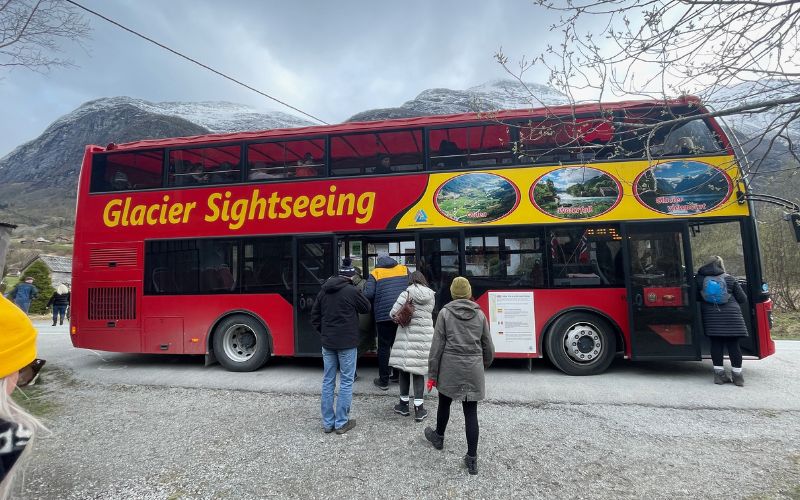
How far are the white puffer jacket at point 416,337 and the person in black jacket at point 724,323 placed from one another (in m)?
4.07

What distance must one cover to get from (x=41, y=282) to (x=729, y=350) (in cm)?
2922

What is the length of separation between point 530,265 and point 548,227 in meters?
0.64

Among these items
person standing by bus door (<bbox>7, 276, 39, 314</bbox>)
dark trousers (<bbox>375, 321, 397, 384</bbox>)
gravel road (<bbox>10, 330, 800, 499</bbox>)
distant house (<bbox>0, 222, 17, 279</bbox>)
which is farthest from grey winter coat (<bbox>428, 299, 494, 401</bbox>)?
person standing by bus door (<bbox>7, 276, 39, 314</bbox>)

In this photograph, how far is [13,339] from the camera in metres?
1.12

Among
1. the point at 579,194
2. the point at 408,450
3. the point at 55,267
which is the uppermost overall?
the point at 55,267

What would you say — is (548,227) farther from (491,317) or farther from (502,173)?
(491,317)

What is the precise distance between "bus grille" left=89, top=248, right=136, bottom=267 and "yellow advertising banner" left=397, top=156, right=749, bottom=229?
4.76m

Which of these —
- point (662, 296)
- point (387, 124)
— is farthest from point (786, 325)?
point (387, 124)

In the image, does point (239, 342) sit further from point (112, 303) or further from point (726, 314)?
point (726, 314)

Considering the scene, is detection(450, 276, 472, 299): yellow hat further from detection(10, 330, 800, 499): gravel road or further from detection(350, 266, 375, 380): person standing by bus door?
detection(350, 266, 375, 380): person standing by bus door

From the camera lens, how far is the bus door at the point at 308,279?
246 inches

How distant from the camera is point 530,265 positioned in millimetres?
5867

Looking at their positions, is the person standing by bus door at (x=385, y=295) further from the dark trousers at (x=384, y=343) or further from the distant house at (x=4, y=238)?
the distant house at (x=4, y=238)

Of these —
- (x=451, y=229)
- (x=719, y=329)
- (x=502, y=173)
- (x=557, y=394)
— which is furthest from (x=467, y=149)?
(x=719, y=329)
